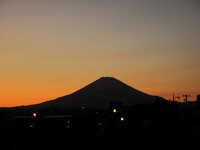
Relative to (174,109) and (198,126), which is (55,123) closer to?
(174,109)

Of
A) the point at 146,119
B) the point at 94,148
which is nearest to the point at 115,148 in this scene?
the point at 94,148

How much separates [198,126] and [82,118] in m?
44.3

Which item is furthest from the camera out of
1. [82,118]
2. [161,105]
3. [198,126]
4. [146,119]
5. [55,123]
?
[55,123]

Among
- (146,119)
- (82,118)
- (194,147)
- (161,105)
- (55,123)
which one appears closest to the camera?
(194,147)

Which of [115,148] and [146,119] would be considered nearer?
[115,148]

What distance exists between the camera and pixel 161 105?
83938 mm

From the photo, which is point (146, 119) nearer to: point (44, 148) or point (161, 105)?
point (161, 105)

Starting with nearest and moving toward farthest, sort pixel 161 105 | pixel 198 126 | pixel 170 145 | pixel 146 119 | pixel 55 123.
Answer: pixel 170 145 → pixel 198 126 → pixel 146 119 → pixel 161 105 → pixel 55 123

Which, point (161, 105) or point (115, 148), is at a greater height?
point (161, 105)

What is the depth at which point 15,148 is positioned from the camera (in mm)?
39031

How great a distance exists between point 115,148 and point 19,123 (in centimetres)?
8740

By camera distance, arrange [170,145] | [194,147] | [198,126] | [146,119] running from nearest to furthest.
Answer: [194,147]
[170,145]
[198,126]
[146,119]

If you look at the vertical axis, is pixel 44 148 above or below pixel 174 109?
below

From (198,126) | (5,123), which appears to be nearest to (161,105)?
(198,126)
